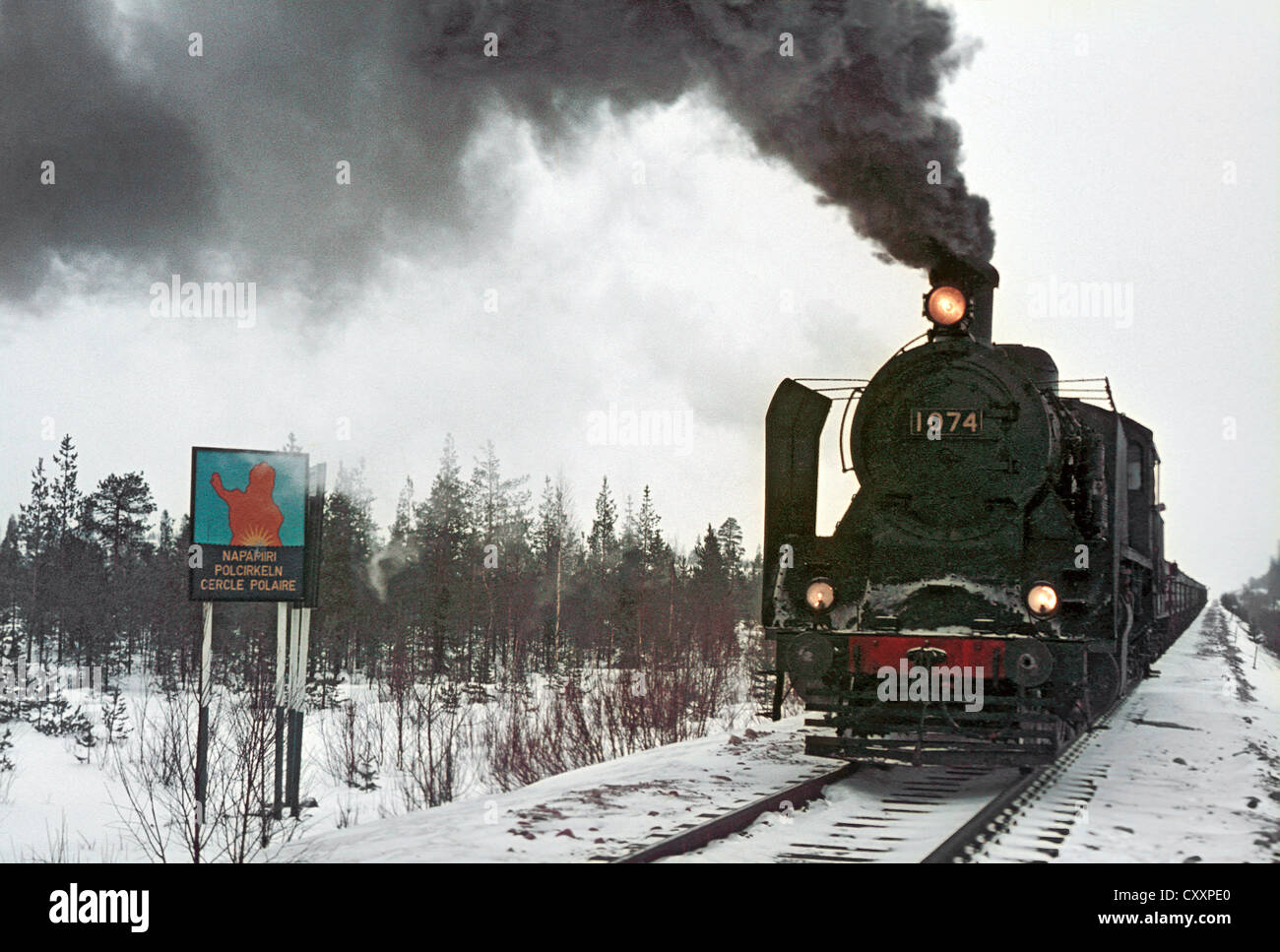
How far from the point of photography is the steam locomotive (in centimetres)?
703

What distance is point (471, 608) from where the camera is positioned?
31453mm

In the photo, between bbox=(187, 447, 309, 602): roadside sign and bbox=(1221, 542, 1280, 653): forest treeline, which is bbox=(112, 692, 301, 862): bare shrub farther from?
bbox=(1221, 542, 1280, 653): forest treeline

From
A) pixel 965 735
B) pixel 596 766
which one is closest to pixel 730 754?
pixel 596 766

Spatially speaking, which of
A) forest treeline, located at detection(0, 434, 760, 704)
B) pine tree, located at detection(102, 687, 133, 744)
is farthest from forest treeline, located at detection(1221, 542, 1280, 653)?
pine tree, located at detection(102, 687, 133, 744)

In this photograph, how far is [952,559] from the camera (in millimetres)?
7727

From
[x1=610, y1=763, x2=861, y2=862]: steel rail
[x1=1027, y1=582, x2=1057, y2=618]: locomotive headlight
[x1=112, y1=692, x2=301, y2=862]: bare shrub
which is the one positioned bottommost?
[x1=112, y1=692, x2=301, y2=862]: bare shrub

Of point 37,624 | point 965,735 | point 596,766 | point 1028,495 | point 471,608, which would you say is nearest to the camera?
point 965,735

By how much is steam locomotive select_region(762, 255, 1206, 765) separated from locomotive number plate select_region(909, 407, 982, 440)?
0.05 feet

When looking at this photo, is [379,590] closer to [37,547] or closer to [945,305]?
[37,547]

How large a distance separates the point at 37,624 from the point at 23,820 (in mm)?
22534

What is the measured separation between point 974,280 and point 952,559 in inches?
91.9

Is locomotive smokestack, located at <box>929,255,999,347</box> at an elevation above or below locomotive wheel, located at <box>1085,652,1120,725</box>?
above

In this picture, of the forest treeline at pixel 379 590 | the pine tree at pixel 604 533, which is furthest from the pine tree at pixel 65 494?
the pine tree at pixel 604 533
